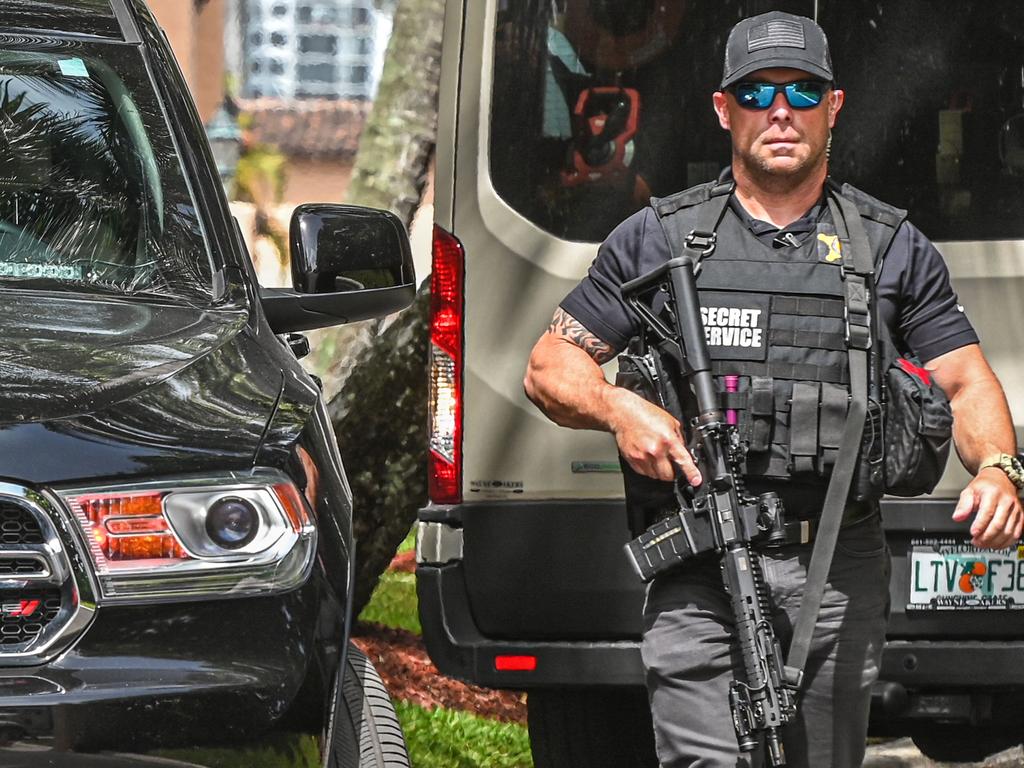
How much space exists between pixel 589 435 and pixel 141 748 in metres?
2.07

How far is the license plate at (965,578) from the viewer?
459cm

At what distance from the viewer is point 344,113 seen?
23906 millimetres

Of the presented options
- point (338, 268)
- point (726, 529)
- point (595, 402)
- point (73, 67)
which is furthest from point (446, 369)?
point (726, 529)

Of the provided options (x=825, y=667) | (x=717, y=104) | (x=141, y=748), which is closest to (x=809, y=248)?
(x=717, y=104)

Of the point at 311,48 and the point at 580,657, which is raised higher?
the point at 311,48

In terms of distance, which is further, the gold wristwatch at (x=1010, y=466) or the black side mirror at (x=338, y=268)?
the black side mirror at (x=338, y=268)

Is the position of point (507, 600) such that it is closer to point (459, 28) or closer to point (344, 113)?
point (459, 28)

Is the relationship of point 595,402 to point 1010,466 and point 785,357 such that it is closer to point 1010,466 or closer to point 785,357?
point 785,357

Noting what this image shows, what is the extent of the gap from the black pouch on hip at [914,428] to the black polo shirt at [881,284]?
12cm

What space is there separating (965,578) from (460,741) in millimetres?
2243

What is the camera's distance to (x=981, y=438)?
3.69 meters

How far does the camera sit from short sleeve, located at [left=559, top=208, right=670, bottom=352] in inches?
152

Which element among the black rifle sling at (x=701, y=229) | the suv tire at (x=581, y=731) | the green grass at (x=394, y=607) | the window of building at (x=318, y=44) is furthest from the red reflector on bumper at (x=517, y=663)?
the window of building at (x=318, y=44)

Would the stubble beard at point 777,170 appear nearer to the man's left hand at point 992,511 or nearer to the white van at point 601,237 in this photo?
the man's left hand at point 992,511
